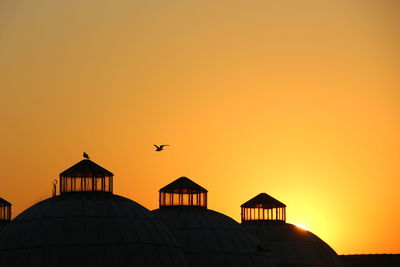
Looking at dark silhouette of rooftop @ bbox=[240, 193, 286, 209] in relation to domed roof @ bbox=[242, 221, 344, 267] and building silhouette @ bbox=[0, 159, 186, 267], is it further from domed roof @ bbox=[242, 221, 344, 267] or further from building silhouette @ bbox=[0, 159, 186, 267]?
building silhouette @ bbox=[0, 159, 186, 267]

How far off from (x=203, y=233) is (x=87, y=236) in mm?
29328

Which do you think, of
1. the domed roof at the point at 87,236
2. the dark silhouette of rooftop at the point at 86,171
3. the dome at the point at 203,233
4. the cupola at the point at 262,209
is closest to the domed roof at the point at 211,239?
the dome at the point at 203,233

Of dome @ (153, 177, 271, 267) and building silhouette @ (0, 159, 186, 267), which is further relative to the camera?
dome @ (153, 177, 271, 267)

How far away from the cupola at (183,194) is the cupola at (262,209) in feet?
80.6

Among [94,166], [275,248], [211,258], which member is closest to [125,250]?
[94,166]

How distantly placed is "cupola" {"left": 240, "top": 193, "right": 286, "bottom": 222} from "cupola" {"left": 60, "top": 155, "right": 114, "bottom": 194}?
53.1 metres

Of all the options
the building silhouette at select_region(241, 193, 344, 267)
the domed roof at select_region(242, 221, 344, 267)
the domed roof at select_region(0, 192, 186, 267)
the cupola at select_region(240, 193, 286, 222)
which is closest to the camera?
the domed roof at select_region(0, 192, 186, 267)

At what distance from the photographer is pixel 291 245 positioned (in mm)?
167500

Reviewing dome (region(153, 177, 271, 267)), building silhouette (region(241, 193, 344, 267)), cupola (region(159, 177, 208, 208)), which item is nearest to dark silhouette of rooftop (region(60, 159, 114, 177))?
dome (region(153, 177, 271, 267))

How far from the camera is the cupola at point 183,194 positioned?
485 ft

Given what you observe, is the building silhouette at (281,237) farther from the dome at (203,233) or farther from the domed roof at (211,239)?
the domed roof at (211,239)

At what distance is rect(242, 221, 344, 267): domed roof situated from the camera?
16525 centimetres

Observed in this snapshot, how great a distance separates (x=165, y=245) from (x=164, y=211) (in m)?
30.3

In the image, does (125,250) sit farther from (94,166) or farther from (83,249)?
(94,166)
